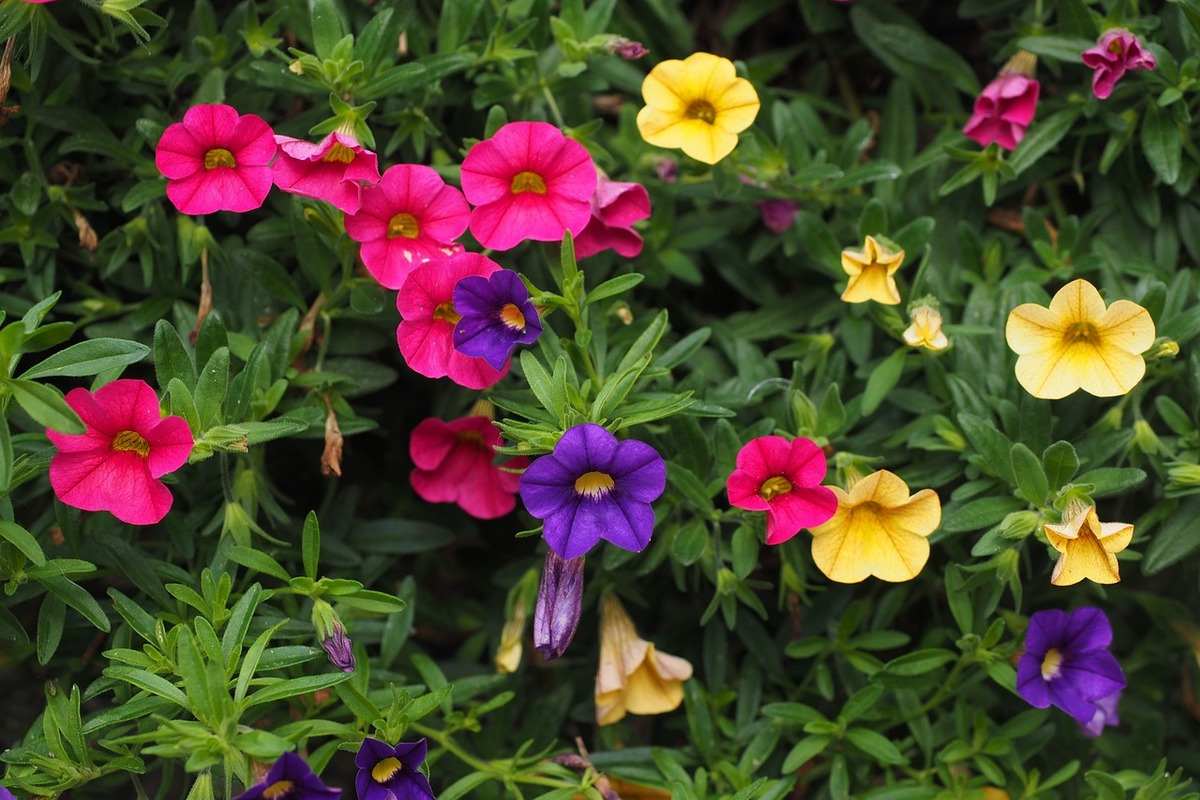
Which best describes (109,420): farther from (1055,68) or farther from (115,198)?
(1055,68)

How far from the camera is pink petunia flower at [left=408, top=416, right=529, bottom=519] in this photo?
2191mm

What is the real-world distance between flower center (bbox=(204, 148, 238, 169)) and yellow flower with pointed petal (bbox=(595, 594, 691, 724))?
3.40ft

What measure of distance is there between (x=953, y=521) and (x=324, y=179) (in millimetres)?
1180

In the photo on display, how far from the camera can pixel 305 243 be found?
7.07 feet

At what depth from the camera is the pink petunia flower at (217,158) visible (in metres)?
1.93

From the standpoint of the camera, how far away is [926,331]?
2.07m

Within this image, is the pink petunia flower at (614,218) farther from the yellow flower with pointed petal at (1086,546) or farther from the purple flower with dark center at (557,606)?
the yellow flower with pointed petal at (1086,546)

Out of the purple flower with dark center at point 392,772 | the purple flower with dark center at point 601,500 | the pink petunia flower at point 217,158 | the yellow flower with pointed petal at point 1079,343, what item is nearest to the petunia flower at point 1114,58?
the yellow flower with pointed petal at point 1079,343

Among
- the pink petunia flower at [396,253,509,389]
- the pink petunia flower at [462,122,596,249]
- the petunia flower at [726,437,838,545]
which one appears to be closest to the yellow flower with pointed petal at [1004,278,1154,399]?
the petunia flower at [726,437,838,545]

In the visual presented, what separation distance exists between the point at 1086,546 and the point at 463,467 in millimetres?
1095

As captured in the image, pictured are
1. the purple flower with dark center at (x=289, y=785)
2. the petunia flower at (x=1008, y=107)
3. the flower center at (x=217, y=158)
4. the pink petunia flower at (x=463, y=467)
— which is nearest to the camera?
the purple flower with dark center at (x=289, y=785)

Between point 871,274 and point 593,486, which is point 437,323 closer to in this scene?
point 593,486

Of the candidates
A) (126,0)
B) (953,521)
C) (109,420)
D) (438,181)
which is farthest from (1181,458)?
(126,0)

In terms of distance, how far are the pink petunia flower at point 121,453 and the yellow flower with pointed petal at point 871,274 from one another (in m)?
1.15
